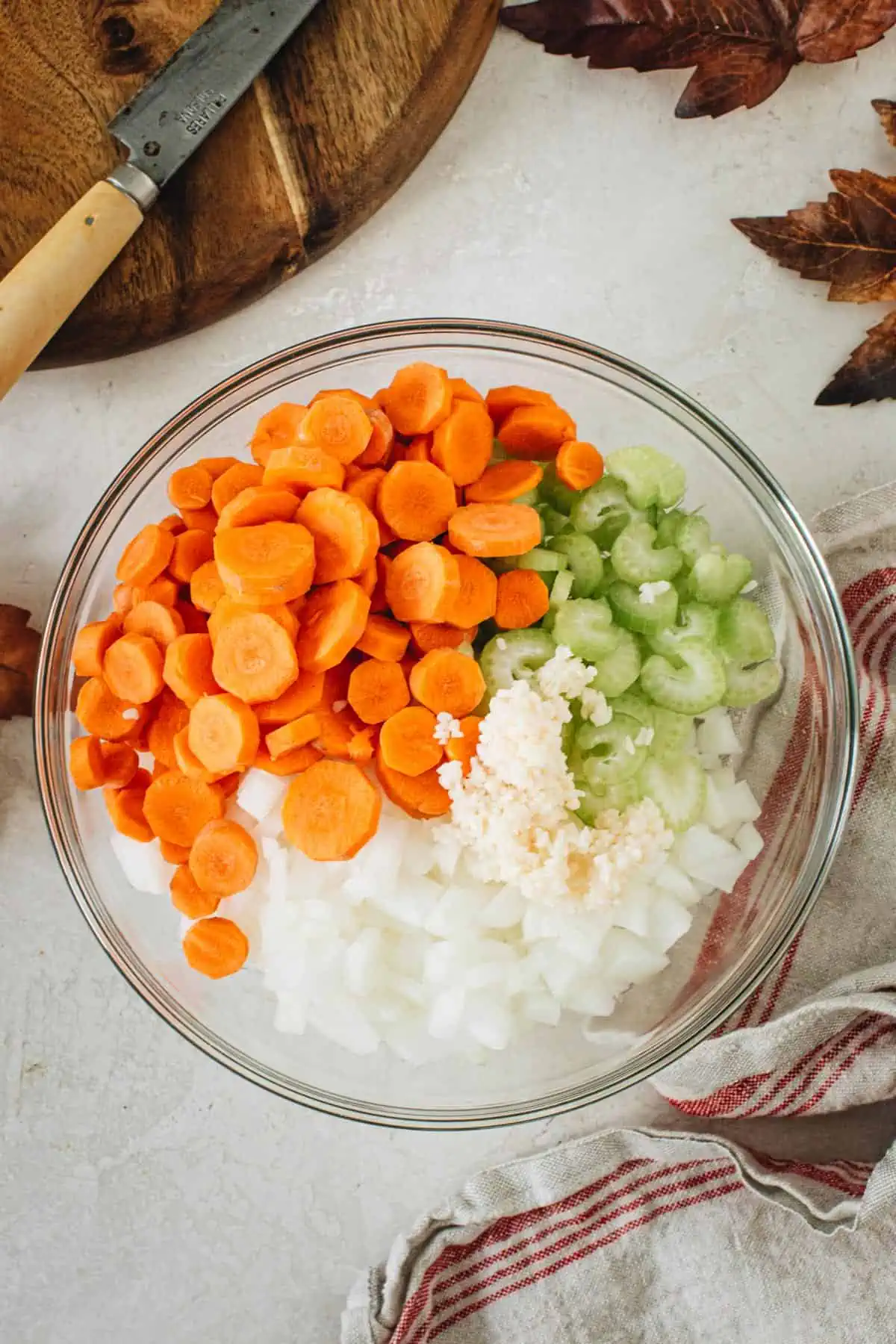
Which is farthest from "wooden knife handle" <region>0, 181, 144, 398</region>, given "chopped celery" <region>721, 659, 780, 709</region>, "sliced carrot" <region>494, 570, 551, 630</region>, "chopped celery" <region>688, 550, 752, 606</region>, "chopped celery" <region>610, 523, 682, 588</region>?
"chopped celery" <region>721, 659, 780, 709</region>

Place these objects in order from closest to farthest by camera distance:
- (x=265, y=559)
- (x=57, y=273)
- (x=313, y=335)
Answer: (x=265, y=559), (x=57, y=273), (x=313, y=335)

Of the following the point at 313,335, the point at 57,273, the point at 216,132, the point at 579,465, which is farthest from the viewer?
the point at 313,335

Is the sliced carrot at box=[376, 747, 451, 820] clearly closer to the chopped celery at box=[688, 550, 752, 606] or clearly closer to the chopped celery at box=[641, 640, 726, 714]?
the chopped celery at box=[641, 640, 726, 714]

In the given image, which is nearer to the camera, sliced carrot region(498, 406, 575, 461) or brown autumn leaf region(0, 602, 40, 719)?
sliced carrot region(498, 406, 575, 461)

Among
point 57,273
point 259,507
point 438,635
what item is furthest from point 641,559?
point 57,273

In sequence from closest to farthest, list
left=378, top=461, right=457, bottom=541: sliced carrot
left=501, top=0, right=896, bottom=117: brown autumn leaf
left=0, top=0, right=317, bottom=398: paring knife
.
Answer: left=378, top=461, right=457, bottom=541: sliced carrot < left=0, top=0, right=317, bottom=398: paring knife < left=501, top=0, right=896, bottom=117: brown autumn leaf

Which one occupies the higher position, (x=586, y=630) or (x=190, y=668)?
(x=586, y=630)

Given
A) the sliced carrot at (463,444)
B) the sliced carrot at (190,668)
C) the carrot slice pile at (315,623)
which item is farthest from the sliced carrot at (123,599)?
the sliced carrot at (463,444)

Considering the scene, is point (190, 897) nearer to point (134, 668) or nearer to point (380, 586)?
point (134, 668)
